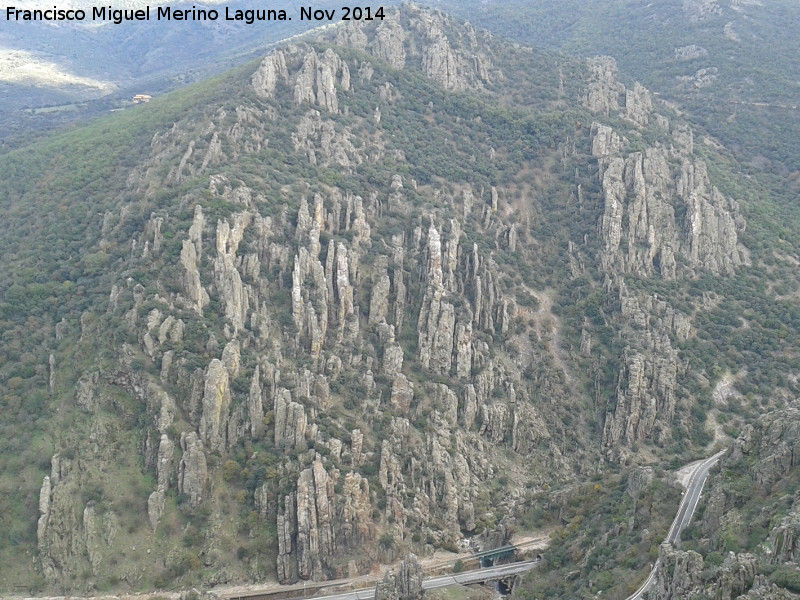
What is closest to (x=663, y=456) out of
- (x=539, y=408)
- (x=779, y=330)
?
(x=539, y=408)

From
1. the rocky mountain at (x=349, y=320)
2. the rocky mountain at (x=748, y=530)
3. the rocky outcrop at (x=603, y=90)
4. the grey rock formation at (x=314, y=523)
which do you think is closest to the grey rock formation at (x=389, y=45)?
the rocky mountain at (x=349, y=320)

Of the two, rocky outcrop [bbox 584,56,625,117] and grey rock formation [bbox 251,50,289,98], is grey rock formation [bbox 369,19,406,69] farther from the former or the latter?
rocky outcrop [bbox 584,56,625,117]

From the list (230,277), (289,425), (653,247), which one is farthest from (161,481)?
(653,247)

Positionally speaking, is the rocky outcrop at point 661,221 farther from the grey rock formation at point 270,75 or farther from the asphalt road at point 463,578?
the grey rock formation at point 270,75

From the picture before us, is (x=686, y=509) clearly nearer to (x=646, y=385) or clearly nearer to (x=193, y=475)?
(x=646, y=385)

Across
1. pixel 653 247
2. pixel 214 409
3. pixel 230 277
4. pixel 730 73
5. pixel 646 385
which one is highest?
pixel 730 73

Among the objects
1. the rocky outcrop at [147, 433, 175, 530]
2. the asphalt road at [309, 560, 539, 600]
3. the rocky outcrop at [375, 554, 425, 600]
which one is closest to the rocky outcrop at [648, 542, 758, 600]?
the rocky outcrop at [375, 554, 425, 600]
